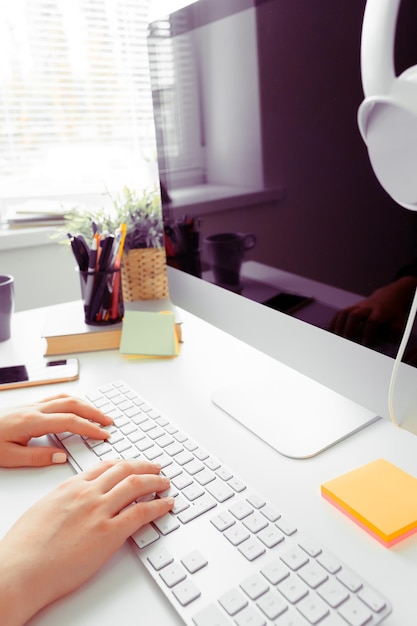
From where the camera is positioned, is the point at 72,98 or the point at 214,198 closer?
the point at 214,198

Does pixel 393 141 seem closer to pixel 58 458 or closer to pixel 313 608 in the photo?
pixel 313 608

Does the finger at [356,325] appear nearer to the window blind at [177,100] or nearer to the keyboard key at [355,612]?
the keyboard key at [355,612]

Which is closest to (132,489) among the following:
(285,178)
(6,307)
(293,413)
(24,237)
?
(293,413)

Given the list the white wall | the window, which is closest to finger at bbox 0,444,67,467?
the white wall

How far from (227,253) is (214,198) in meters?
0.08

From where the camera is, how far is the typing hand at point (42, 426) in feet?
1.87

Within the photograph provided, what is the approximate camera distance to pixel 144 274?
3.43ft

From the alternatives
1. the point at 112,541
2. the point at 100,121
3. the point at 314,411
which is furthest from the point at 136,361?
the point at 100,121

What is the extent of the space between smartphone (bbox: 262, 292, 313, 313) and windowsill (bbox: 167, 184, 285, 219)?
11cm

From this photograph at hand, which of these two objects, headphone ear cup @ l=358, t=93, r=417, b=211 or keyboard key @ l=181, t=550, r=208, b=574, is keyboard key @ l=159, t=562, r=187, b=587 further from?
headphone ear cup @ l=358, t=93, r=417, b=211

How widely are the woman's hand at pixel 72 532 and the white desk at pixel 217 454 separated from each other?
0.02 m

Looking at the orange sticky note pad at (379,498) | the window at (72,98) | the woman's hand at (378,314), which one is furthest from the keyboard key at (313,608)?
the window at (72,98)

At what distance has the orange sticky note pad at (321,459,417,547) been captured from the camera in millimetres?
448

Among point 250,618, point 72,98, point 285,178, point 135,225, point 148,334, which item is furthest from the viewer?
point 72,98
